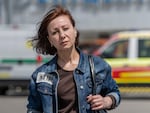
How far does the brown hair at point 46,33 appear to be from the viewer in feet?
10.6

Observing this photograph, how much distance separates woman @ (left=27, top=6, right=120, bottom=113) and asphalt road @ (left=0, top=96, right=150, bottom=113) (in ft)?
26.8

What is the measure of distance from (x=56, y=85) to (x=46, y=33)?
1.12 feet

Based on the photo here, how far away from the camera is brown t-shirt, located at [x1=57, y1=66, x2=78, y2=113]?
3.14 m

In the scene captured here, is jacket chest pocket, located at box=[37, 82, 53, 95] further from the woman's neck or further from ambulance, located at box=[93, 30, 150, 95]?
ambulance, located at box=[93, 30, 150, 95]

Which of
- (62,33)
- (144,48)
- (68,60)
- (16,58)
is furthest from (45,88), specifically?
(16,58)

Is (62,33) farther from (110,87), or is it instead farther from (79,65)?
(110,87)

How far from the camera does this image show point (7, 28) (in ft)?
48.8

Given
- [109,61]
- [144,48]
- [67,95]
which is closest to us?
[67,95]

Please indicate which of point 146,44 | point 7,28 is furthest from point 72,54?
point 7,28

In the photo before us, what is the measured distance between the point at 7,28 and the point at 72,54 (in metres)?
11.8

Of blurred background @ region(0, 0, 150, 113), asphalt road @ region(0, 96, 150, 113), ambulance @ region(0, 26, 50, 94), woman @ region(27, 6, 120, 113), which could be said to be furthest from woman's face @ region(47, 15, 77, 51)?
ambulance @ region(0, 26, 50, 94)

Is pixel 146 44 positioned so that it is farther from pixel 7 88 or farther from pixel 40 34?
pixel 40 34

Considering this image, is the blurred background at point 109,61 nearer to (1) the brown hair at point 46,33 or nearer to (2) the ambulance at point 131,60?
(2) the ambulance at point 131,60

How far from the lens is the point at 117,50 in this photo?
13.9 meters
